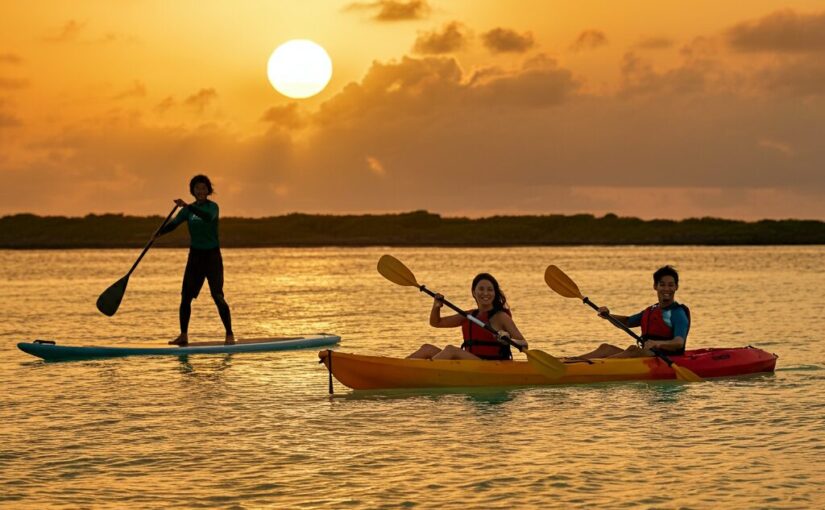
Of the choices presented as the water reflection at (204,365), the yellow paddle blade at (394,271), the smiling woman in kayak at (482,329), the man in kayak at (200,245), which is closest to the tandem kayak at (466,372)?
the smiling woman in kayak at (482,329)

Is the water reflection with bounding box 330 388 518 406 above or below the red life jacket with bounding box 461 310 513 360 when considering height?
below

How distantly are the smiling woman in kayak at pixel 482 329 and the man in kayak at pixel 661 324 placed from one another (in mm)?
1039

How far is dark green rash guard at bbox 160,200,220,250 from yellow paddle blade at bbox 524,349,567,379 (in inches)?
189

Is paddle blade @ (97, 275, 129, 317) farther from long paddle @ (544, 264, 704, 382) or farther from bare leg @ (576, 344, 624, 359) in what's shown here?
bare leg @ (576, 344, 624, 359)

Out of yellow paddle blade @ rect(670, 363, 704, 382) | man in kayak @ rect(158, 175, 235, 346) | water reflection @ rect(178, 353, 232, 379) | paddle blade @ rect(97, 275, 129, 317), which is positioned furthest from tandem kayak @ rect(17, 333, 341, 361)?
yellow paddle blade @ rect(670, 363, 704, 382)

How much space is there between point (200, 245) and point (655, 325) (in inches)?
226

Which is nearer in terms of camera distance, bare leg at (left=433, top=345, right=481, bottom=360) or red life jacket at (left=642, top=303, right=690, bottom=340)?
bare leg at (left=433, top=345, right=481, bottom=360)

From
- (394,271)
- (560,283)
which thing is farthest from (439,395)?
(560,283)

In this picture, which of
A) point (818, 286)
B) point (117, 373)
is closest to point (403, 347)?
point (117, 373)

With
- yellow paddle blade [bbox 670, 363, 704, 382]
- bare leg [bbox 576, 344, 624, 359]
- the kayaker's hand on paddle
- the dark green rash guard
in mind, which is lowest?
yellow paddle blade [bbox 670, 363, 704, 382]

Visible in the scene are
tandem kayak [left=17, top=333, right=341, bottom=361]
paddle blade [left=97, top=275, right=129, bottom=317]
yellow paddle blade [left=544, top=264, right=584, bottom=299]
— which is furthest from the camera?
paddle blade [left=97, top=275, right=129, bottom=317]

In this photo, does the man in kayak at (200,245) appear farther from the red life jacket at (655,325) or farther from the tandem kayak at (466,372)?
the red life jacket at (655,325)

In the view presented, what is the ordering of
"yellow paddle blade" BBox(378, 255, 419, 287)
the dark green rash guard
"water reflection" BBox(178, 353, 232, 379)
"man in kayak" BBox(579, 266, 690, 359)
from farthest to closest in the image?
the dark green rash guard, "water reflection" BBox(178, 353, 232, 379), "yellow paddle blade" BBox(378, 255, 419, 287), "man in kayak" BBox(579, 266, 690, 359)

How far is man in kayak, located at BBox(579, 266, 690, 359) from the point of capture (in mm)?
11477
